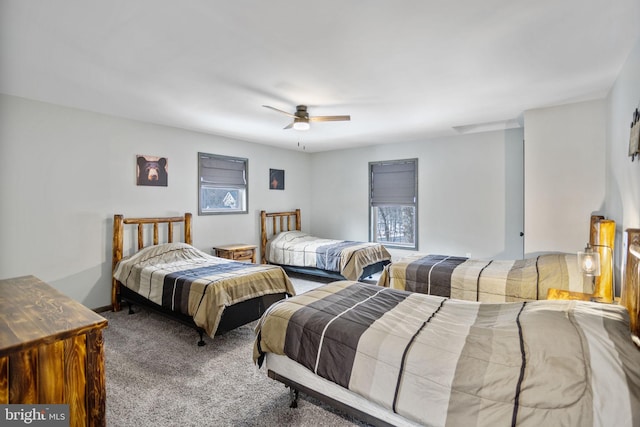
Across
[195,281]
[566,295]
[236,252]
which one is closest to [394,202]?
[236,252]

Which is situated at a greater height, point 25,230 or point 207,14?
point 207,14

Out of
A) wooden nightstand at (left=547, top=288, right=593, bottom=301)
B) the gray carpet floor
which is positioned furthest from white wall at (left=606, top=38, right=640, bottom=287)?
the gray carpet floor

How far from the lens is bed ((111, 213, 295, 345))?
2.93 m

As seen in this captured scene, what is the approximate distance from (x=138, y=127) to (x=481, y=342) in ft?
15.1

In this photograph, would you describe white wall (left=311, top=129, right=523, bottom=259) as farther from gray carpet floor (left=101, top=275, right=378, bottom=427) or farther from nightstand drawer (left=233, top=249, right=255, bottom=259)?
gray carpet floor (left=101, top=275, right=378, bottom=427)

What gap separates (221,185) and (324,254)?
210cm

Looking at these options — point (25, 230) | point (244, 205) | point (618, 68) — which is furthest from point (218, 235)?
point (618, 68)

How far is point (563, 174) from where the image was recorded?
3.55 m

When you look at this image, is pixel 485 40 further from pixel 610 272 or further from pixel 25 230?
pixel 25 230

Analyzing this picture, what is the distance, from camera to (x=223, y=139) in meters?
5.25

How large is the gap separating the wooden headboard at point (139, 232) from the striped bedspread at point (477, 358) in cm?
290

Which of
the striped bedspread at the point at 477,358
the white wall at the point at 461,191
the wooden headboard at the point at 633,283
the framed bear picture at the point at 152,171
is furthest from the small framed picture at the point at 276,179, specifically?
the wooden headboard at the point at 633,283

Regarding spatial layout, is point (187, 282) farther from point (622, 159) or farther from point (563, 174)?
point (563, 174)

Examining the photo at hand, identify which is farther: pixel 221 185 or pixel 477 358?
pixel 221 185
